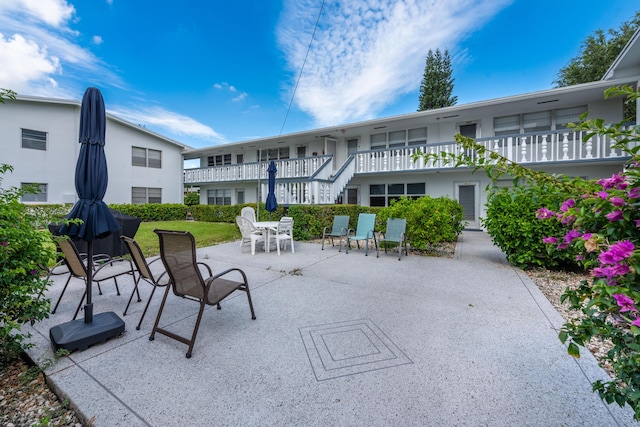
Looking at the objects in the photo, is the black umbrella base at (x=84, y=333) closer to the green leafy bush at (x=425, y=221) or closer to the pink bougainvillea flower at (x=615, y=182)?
the pink bougainvillea flower at (x=615, y=182)

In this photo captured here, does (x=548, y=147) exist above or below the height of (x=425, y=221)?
above

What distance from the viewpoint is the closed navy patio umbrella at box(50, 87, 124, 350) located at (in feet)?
9.66

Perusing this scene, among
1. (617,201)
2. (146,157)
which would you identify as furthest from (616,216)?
→ (146,157)

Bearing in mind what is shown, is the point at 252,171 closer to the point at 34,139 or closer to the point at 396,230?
the point at 34,139

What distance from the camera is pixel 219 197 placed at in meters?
21.0

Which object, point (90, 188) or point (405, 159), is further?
point (405, 159)

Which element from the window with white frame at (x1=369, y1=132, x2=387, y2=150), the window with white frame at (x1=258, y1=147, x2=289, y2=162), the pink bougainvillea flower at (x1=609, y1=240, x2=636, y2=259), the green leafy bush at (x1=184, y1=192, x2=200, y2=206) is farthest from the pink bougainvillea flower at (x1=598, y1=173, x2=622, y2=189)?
the green leafy bush at (x1=184, y1=192, x2=200, y2=206)

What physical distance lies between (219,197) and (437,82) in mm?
23905

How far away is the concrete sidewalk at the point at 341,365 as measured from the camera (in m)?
1.94

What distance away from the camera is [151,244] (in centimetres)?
883

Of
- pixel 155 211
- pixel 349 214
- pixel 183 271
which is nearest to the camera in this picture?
pixel 183 271

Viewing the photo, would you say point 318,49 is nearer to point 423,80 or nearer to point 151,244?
point 151,244

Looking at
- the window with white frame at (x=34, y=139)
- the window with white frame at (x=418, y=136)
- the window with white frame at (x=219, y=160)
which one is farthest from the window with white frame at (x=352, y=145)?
the window with white frame at (x=34, y=139)

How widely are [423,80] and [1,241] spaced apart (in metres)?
32.0
